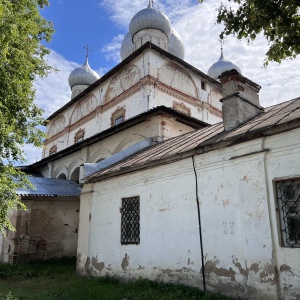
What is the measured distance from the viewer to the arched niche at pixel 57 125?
24055mm

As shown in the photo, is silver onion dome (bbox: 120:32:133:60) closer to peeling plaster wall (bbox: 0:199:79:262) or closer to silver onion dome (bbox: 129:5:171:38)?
silver onion dome (bbox: 129:5:171:38)

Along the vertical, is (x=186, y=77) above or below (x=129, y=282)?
above

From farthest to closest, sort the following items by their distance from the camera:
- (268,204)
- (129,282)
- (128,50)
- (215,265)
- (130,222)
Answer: (128,50), (130,222), (129,282), (215,265), (268,204)

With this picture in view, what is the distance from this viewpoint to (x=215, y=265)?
5910 millimetres

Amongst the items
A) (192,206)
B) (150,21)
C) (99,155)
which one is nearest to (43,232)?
(99,155)

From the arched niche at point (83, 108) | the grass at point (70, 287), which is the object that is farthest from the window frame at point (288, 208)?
the arched niche at point (83, 108)

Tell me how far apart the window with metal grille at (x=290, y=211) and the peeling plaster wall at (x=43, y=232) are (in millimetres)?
9335

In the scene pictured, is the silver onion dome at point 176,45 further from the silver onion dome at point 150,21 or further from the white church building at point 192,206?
the white church building at point 192,206

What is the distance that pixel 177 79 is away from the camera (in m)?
17.8

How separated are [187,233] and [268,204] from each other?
6.19 ft

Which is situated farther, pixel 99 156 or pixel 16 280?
pixel 99 156

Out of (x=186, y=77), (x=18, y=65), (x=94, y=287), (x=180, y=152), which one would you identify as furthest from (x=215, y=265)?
A: (x=186, y=77)

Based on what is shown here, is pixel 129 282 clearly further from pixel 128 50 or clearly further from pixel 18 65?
pixel 128 50

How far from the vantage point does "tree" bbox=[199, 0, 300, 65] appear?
4.35 m
